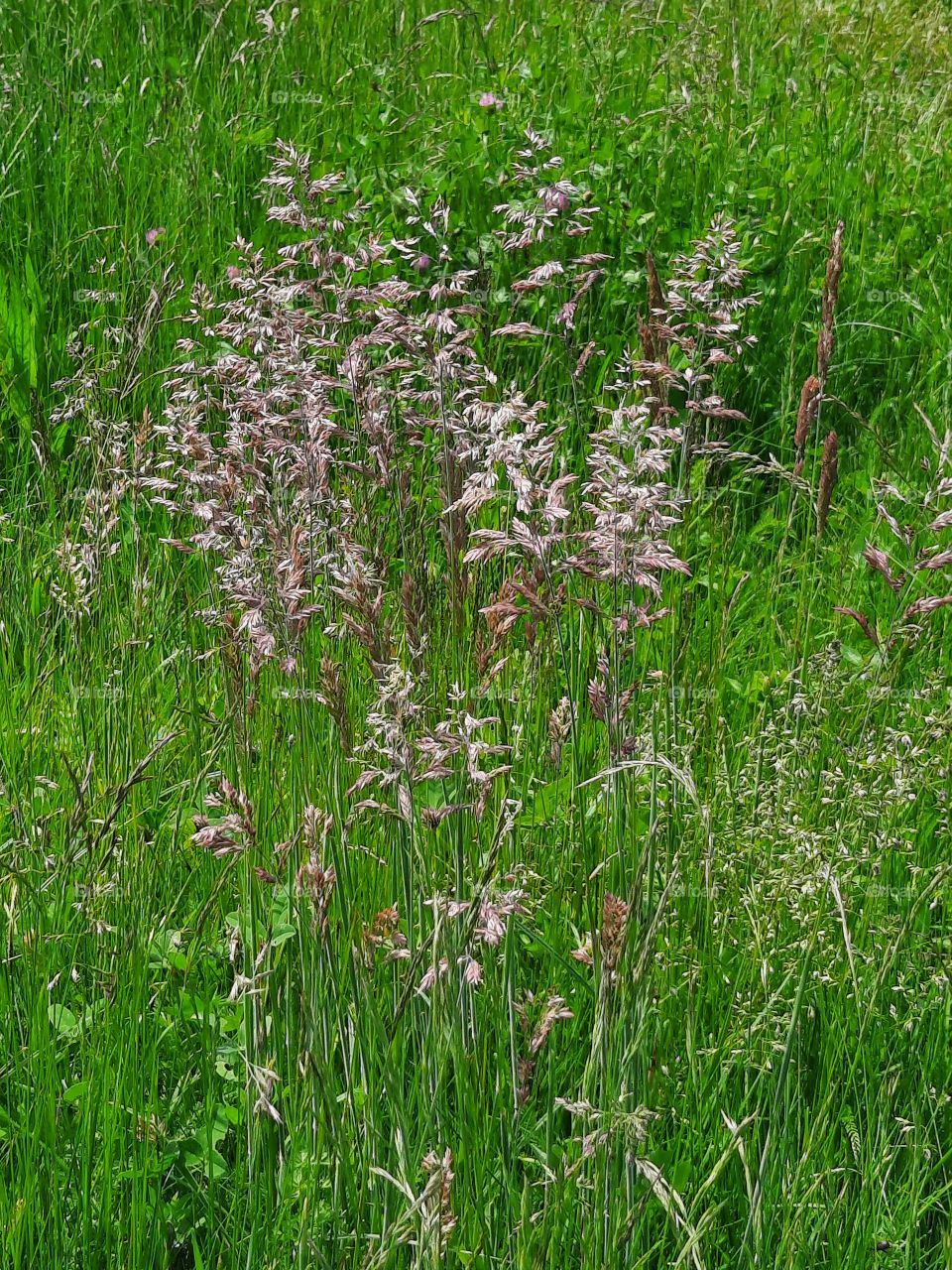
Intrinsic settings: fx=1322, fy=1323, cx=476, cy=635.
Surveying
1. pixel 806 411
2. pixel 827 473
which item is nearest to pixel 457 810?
pixel 827 473

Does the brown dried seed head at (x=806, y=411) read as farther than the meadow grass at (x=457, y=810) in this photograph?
Yes

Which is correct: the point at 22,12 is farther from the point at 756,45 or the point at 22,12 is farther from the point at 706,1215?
the point at 706,1215

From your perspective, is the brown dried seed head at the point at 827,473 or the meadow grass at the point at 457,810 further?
the brown dried seed head at the point at 827,473

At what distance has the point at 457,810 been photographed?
4.28 feet

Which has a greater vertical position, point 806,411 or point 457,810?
point 806,411

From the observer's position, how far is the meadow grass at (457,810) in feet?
4.55

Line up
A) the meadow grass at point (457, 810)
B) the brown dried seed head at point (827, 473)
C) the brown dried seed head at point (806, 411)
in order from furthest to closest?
the brown dried seed head at point (806, 411) < the brown dried seed head at point (827, 473) < the meadow grass at point (457, 810)

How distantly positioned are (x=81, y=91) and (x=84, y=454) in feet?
6.00

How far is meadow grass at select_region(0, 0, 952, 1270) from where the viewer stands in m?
1.39

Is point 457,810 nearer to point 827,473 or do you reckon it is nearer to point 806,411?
point 827,473

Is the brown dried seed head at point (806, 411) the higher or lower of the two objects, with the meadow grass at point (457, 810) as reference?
higher

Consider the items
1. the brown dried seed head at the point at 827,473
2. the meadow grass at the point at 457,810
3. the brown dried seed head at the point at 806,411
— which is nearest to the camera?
the meadow grass at the point at 457,810

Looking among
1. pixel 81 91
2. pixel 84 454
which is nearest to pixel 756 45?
pixel 81 91

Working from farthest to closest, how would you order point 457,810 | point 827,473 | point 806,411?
1. point 806,411
2. point 827,473
3. point 457,810
